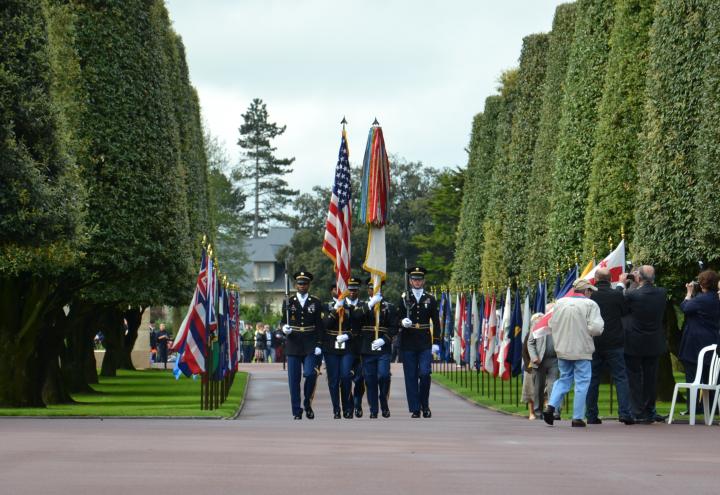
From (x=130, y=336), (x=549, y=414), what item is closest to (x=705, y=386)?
(x=549, y=414)

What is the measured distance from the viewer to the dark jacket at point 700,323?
22609mm

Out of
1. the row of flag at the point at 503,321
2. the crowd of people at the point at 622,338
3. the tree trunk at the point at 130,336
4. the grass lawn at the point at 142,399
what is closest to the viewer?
the crowd of people at the point at 622,338

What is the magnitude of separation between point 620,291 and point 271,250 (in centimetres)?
13419

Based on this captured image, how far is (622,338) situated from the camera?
2203cm

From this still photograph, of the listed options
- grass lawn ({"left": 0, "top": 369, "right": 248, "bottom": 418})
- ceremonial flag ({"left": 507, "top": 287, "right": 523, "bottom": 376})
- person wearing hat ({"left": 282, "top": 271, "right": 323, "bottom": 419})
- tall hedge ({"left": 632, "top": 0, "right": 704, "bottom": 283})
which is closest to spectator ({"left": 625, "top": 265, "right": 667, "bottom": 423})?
person wearing hat ({"left": 282, "top": 271, "right": 323, "bottom": 419})

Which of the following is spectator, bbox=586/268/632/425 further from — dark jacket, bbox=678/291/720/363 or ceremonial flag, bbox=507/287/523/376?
ceremonial flag, bbox=507/287/523/376

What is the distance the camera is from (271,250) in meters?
156

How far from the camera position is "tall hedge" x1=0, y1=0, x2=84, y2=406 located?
2642cm

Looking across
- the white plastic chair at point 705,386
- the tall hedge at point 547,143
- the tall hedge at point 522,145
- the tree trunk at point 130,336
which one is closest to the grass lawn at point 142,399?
the tree trunk at point 130,336

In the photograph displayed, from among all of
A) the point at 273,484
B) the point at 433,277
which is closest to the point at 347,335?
the point at 273,484

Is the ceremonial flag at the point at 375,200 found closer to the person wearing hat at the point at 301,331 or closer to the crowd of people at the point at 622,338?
the person wearing hat at the point at 301,331

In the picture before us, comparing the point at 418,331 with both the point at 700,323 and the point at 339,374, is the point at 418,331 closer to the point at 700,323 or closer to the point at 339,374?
the point at 339,374

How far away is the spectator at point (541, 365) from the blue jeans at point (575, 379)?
280 cm

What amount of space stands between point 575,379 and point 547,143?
24358mm
